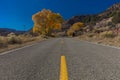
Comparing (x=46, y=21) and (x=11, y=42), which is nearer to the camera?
(x=11, y=42)

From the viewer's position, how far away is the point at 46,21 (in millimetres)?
63281

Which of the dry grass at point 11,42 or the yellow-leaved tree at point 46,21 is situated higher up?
the yellow-leaved tree at point 46,21

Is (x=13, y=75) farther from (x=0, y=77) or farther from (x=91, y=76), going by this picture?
(x=91, y=76)

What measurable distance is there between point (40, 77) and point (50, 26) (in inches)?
2389

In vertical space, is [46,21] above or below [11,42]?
above

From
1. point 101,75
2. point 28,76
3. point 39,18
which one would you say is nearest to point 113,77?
point 101,75

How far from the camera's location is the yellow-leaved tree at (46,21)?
205 feet

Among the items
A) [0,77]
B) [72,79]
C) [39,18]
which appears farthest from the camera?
[39,18]

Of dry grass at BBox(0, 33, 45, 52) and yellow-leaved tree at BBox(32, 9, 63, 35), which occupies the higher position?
yellow-leaved tree at BBox(32, 9, 63, 35)

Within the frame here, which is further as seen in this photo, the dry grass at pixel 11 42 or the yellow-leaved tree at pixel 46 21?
the yellow-leaved tree at pixel 46 21

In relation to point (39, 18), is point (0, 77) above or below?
below

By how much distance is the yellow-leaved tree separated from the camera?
6253 cm

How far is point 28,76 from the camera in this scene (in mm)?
4527

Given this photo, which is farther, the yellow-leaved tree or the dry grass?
the yellow-leaved tree
